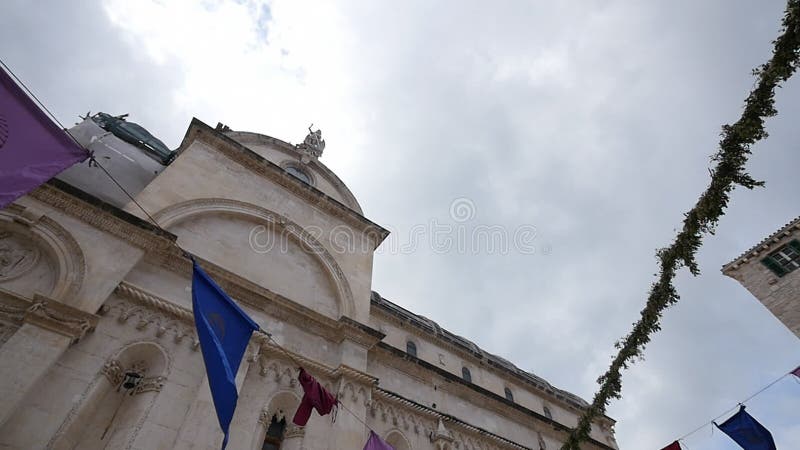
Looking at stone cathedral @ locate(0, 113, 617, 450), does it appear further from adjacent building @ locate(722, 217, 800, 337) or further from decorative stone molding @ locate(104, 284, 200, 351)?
adjacent building @ locate(722, 217, 800, 337)

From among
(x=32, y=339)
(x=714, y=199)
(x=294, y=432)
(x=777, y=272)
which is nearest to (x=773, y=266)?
(x=777, y=272)

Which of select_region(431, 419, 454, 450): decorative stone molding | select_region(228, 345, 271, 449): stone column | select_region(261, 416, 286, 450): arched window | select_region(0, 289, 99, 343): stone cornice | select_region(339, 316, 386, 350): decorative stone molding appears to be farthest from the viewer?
select_region(431, 419, 454, 450): decorative stone molding

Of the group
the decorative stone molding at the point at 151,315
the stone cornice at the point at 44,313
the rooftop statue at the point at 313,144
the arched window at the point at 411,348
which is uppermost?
the rooftop statue at the point at 313,144

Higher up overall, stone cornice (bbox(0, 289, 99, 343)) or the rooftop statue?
the rooftop statue

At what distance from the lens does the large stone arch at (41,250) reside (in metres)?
10.4

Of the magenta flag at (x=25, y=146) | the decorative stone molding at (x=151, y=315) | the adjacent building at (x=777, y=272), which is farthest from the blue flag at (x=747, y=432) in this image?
the magenta flag at (x=25, y=146)

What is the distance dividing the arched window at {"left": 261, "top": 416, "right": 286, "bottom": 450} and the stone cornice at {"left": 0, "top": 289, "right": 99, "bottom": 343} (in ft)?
18.7

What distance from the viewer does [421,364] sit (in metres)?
18.2

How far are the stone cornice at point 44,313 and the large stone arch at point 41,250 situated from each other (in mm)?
496

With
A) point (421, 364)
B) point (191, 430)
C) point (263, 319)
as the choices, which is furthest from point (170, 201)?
point (421, 364)

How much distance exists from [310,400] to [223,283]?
5208mm

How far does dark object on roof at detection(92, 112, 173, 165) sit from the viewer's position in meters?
20.4

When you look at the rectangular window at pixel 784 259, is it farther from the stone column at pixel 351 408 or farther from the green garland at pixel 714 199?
the stone column at pixel 351 408

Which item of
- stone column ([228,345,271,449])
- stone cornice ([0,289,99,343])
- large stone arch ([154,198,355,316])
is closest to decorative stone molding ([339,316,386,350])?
large stone arch ([154,198,355,316])
